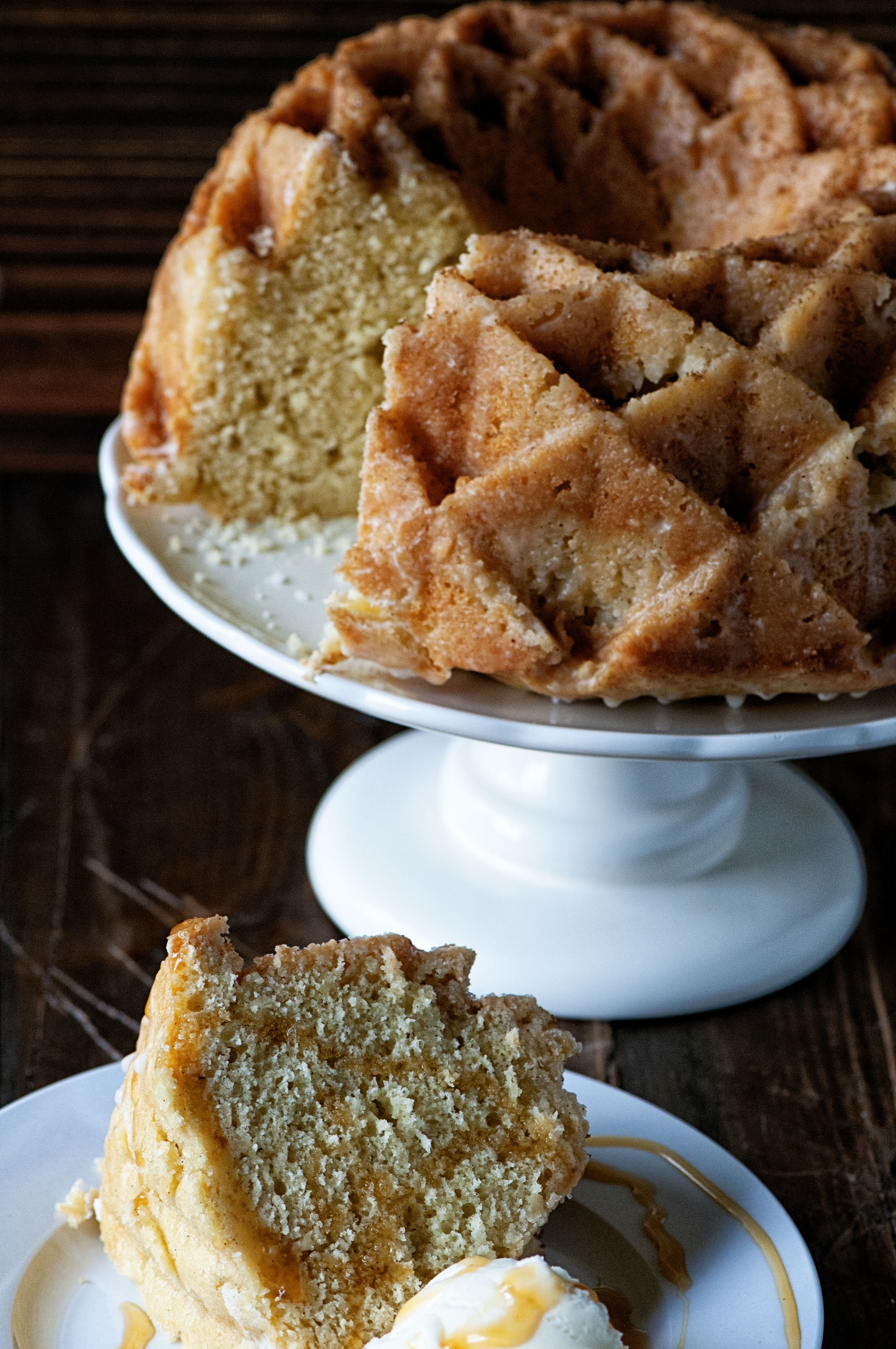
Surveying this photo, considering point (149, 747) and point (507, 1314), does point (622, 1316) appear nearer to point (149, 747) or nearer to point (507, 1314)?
point (507, 1314)

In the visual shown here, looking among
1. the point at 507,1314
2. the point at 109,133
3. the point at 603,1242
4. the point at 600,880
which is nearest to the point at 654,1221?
the point at 603,1242

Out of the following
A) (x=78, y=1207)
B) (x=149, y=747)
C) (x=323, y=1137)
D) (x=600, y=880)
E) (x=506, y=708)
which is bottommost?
(x=149, y=747)

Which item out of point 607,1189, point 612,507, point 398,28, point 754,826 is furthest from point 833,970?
point 398,28

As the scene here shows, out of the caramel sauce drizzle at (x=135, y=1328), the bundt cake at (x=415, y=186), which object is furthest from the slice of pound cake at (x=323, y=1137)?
the bundt cake at (x=415, y=186)

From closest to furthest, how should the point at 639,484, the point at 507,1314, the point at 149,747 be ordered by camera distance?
the point at 507,1314
the point at 639,484
the point at 149,747

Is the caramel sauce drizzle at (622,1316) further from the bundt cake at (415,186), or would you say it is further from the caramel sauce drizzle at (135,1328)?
the bundt cake at (415,186)

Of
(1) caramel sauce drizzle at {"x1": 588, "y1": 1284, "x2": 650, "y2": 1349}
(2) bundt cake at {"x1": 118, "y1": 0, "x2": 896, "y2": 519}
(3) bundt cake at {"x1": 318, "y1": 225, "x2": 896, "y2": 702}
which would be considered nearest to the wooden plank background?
(2) bundt cake at {"x1": 118, "y1": 0, "x2": 896, "y2": 519}

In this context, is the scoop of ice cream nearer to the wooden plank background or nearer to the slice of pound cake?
the slice of pound cake
